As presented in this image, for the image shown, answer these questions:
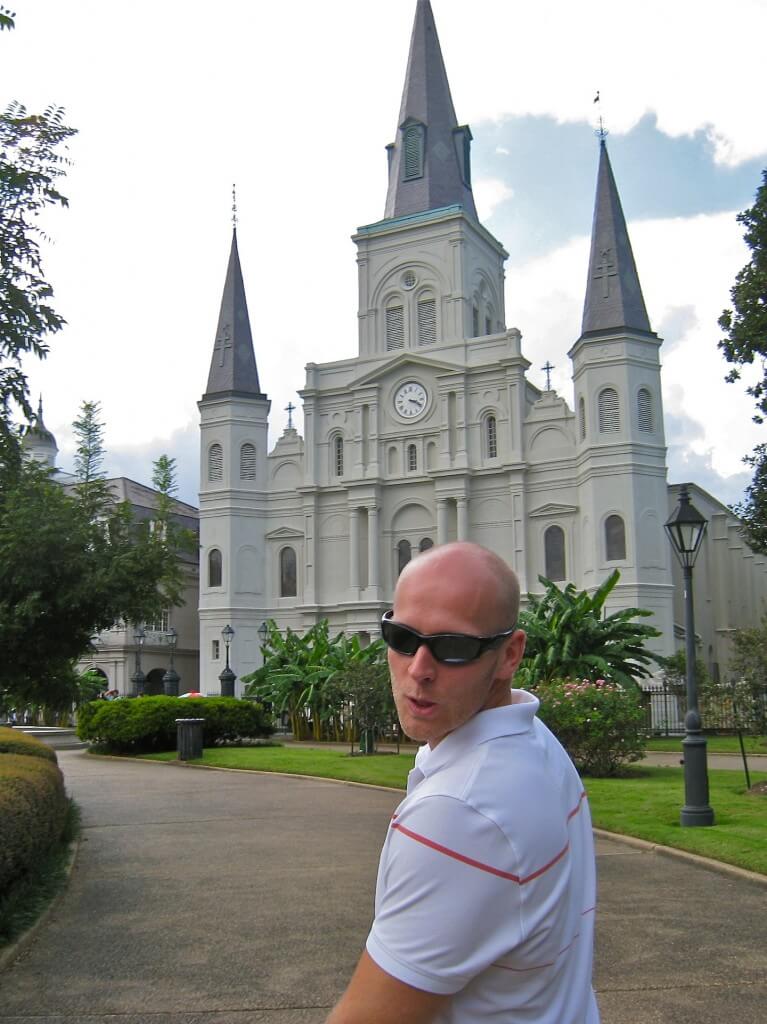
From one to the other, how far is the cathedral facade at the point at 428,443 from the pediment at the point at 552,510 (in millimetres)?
64

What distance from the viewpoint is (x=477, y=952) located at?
1.79 m

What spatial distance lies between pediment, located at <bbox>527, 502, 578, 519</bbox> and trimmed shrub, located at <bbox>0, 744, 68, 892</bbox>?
3953 centimetres

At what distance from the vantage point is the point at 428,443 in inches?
2063

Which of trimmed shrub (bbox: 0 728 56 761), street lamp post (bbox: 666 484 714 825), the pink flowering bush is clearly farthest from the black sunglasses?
the pink flowering bush

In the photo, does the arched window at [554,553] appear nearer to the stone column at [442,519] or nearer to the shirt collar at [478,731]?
the stone column at [442,519]

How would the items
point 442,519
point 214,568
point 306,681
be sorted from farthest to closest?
point 214,568, point 442,519, point 306,681

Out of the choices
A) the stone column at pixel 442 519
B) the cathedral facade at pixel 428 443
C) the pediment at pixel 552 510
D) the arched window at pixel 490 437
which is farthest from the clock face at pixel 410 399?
the pediment at pixel 552 510

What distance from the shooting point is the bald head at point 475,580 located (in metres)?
2.12

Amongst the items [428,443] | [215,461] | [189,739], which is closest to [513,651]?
[189,739]

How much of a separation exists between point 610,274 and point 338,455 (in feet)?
51.8

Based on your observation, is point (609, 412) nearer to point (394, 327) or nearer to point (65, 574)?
point (394, 327)

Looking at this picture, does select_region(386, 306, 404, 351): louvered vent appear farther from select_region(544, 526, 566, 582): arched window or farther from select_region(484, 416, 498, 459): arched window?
select_region(544, 526, 566, 582): arched window

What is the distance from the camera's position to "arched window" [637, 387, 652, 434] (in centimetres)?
4691

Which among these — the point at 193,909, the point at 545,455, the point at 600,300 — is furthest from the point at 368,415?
the point at 193,909
